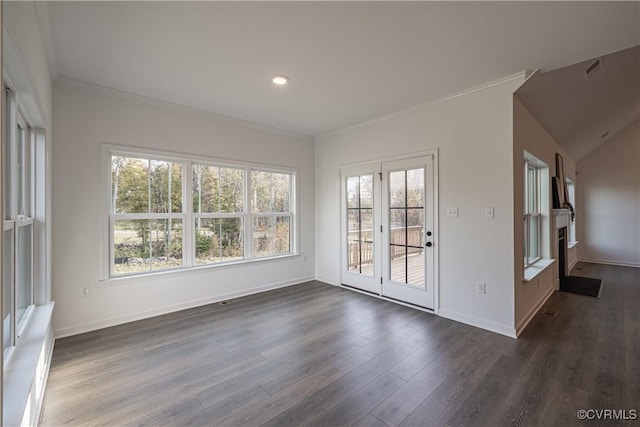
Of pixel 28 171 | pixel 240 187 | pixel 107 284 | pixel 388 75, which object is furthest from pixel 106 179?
pixel 388 75

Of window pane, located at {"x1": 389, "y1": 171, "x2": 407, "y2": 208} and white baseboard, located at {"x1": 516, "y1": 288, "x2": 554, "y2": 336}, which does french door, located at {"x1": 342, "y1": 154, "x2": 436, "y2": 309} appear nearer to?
window pane, located at {"x1": 389, "y1": 171, "x2": 407, "y2": 208}

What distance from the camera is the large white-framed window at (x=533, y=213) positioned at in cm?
433

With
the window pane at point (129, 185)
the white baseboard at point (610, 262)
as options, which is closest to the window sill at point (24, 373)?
the window pane at point (129, 185)

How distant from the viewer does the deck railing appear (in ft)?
12.8

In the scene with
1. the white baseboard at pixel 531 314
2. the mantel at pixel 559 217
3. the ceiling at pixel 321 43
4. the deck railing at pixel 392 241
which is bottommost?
the white baseboard at pixel 531 314

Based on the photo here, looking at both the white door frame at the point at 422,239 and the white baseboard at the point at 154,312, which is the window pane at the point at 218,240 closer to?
the white baseboard at the point at 154,312

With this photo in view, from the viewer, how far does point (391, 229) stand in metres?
4.23

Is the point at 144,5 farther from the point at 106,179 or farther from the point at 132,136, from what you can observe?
the point at 106,179

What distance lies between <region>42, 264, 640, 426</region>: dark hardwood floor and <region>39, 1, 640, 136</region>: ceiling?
269 cm

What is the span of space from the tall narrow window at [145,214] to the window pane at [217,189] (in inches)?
9.4

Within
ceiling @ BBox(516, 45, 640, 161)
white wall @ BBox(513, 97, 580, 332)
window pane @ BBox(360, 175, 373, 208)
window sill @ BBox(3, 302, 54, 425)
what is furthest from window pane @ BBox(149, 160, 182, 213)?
ceiling @ BBox(516, 45, 640, 161)

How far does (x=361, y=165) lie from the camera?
15.0ft

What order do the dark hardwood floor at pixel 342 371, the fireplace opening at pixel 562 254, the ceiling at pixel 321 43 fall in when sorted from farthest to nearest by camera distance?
the fireplace opening at pixel 562 254, the ceiling at pixel 321 43, the dark hardwood floor at pixel 342 371

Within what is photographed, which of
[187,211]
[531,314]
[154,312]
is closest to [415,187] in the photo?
[531,314]
